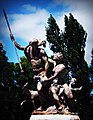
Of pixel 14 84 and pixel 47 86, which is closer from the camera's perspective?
pixel 47 86

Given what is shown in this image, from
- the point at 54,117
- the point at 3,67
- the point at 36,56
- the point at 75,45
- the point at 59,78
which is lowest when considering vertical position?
the point at 54,117

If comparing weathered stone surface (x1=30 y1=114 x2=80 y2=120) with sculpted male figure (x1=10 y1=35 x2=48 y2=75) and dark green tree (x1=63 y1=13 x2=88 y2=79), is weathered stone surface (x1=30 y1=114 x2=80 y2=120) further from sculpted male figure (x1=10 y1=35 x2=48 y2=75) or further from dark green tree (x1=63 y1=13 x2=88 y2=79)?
dark green tree (x1=63 y1=13 x2=88 y2=79)

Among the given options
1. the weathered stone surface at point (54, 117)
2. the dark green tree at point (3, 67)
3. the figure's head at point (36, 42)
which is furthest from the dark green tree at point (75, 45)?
the weathered stone surface at point (54, 117)

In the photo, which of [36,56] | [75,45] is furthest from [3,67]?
[36,56]

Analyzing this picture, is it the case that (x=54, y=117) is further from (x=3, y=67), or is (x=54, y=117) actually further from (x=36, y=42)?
(x=3, y=67)

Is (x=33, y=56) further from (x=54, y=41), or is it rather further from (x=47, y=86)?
(x=54, y=41)

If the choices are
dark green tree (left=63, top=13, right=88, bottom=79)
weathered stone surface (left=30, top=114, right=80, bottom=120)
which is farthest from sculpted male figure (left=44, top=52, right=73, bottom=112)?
dark green tree (left=63, top=13, right=88, bottom=79)

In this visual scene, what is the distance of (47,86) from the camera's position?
7.53m

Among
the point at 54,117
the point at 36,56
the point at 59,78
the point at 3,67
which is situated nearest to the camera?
the point at 54,117

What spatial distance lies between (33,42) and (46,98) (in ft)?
6.30

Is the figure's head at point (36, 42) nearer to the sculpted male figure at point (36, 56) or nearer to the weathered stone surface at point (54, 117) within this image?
the sculpted male figure at point (36, 56)

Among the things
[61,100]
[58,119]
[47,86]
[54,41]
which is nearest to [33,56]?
[47,86]

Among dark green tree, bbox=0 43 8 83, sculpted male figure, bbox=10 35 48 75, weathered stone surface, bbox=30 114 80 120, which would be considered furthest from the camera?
dark green tree, bbox=0 43 8 83

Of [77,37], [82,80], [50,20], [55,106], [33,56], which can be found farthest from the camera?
[50,20]
